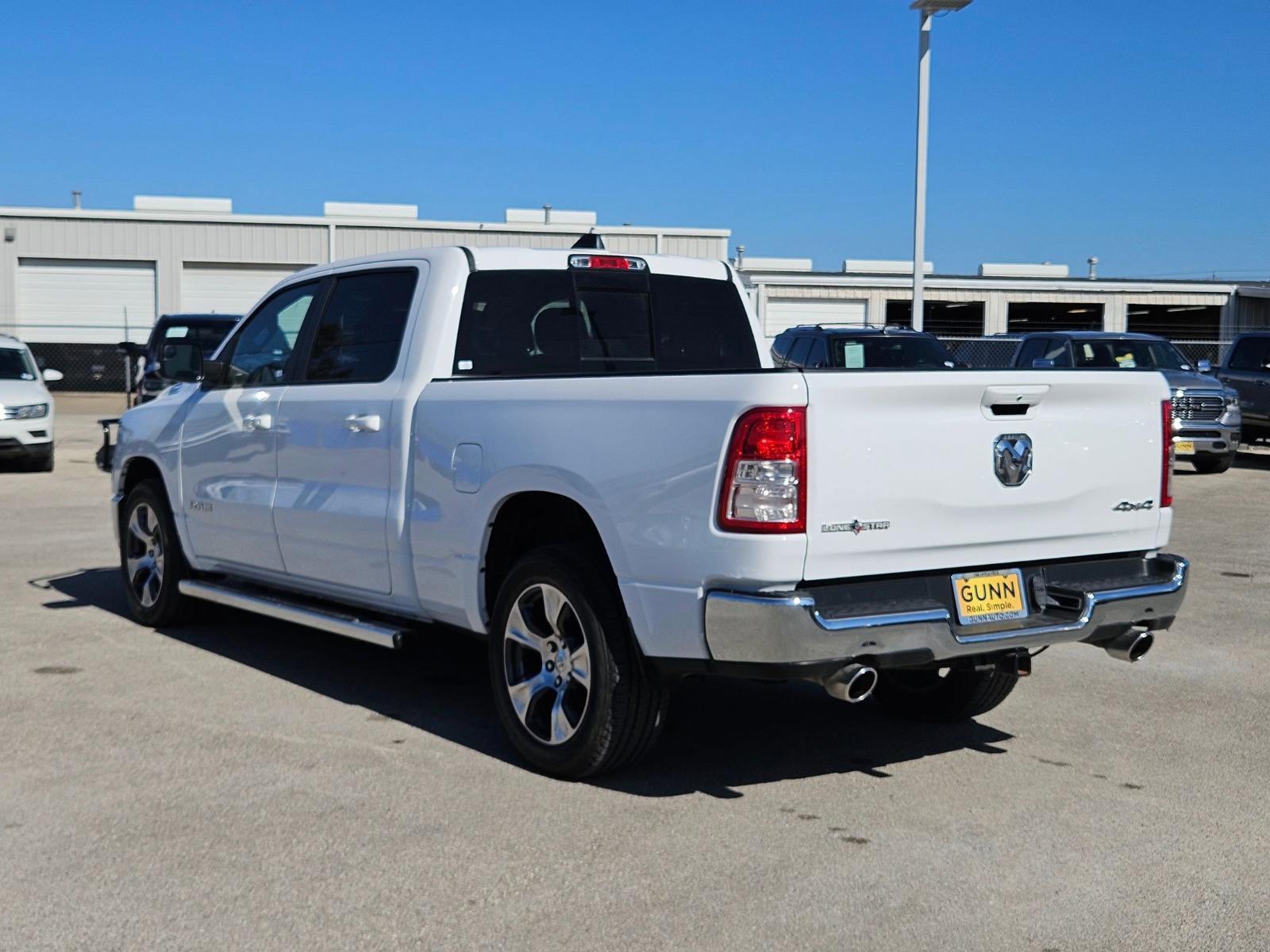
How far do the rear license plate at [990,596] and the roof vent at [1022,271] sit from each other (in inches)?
1992

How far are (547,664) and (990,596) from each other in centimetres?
159

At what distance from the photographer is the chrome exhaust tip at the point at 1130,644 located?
5.14 metres

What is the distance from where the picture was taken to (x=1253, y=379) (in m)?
20.8

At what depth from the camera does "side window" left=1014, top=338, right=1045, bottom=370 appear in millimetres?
19016

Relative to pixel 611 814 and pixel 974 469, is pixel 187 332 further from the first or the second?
pixel 974 469

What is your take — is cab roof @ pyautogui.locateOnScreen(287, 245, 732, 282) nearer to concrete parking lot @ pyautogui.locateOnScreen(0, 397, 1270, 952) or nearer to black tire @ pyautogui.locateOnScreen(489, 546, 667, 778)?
black tire @ pyautogui.locateOnScreen(489, 546, 667, 778)

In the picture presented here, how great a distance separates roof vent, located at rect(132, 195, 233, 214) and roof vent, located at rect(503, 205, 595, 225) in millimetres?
8424

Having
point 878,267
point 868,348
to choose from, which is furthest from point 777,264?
point 868,348

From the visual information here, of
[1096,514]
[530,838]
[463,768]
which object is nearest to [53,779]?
[463,768]

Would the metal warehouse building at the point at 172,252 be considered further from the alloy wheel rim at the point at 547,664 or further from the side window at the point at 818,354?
the alloy wheel rim at the point at 547,664

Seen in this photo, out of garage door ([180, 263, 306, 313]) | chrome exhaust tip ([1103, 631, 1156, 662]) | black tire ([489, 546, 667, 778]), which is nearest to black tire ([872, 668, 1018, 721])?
chrome exhaust tip ([1103, 631, 1156, 662])

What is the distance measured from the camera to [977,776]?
529 centimetres

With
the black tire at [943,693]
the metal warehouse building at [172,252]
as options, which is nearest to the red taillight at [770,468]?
the black tire at [943,693]

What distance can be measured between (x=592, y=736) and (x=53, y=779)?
1.95m
